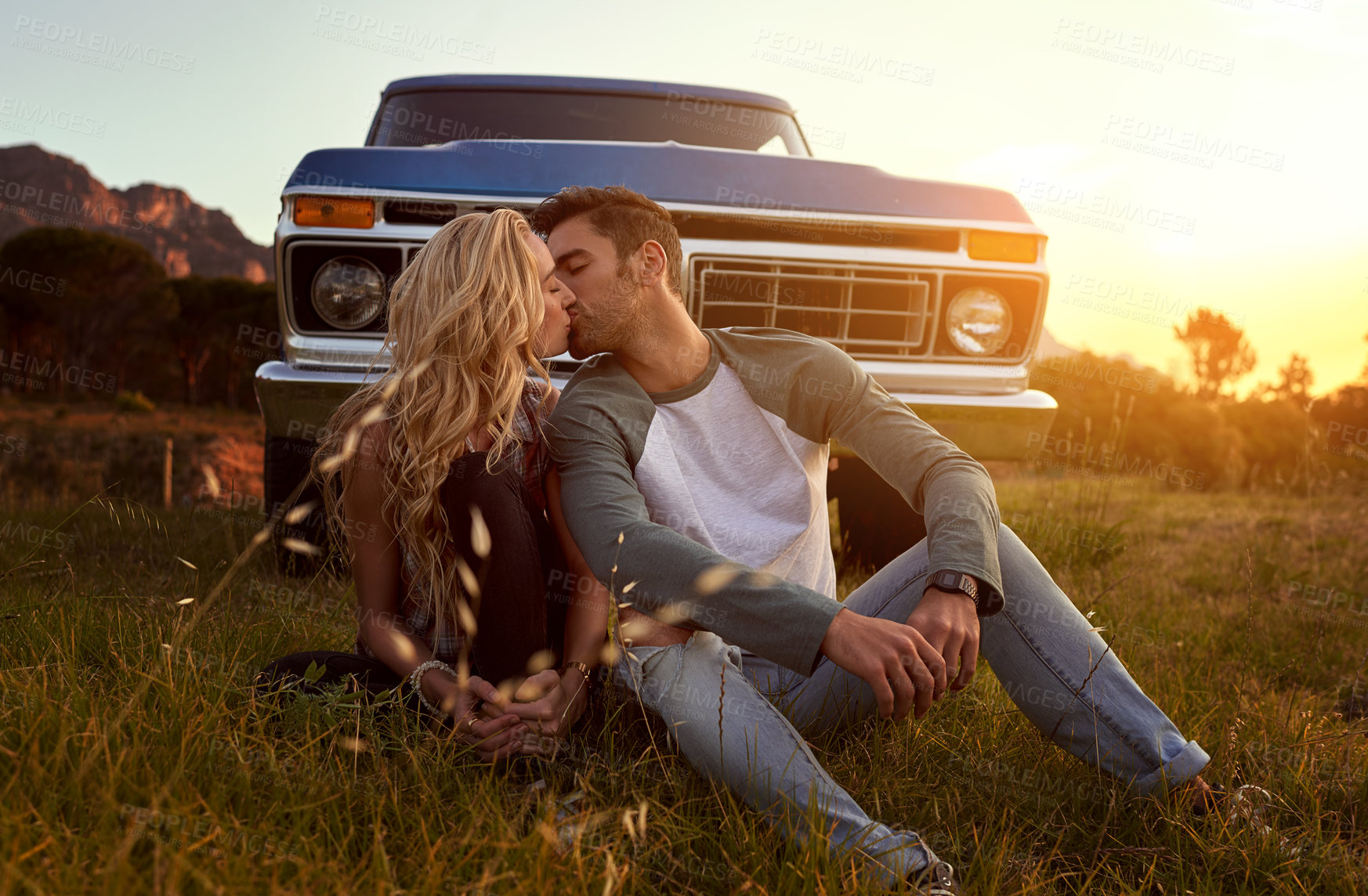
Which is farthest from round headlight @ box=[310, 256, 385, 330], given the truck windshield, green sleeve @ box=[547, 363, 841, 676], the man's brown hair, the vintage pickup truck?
green sleeve @ box=[547, 363, 841, 676]

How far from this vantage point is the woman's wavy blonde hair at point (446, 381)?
1646 millimetres

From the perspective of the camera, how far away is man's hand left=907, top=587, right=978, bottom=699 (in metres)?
1.45

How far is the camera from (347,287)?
2.80 meters

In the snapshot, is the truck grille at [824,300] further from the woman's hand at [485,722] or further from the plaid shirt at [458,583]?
the woman's hand at [485,722]

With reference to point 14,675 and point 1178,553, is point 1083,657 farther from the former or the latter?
point 1178,553

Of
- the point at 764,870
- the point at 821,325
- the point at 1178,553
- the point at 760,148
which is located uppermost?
the point at 760,148

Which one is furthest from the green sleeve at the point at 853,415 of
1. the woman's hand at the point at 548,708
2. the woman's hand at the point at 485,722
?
the woman's hand at the point at 485,722

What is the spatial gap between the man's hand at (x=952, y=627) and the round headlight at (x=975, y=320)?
1754 mm

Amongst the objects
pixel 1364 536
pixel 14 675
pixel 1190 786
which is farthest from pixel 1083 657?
pixel 1364 536

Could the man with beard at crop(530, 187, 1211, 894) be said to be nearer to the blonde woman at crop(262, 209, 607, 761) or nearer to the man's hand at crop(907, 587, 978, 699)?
the man's hand at crop(907, 587, 978, 699)

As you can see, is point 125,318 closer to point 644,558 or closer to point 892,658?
point 644,558

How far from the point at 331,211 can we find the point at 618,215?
1266 mm

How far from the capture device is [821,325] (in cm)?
298

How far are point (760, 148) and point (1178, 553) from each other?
3.03 metres
